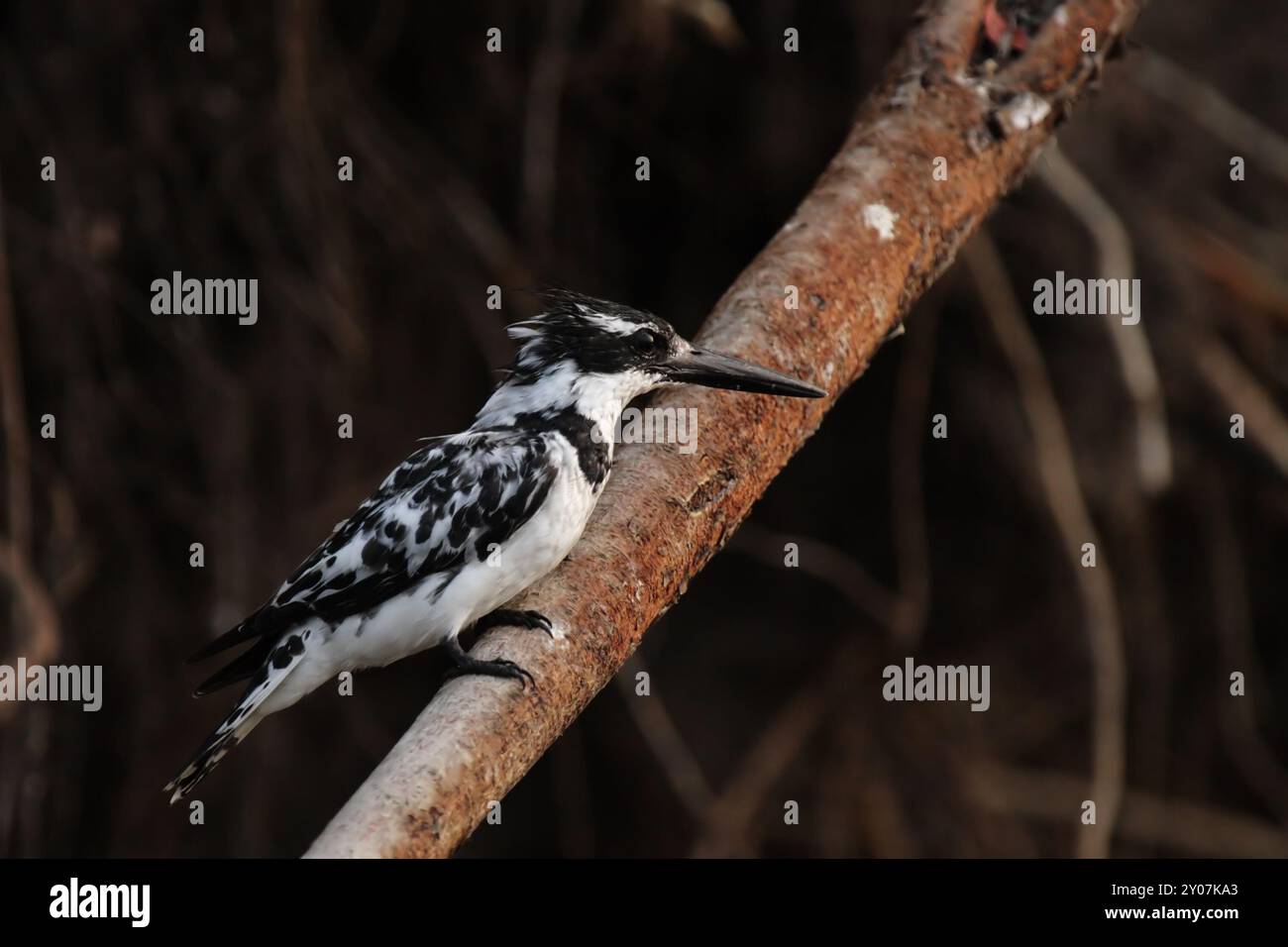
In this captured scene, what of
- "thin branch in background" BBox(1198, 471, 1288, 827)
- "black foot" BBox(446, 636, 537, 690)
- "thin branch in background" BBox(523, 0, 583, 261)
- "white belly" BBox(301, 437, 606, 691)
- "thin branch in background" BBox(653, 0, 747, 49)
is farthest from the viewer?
"thin branch in background" BBox(1198, 471, 1288, 827)

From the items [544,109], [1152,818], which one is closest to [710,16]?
[544,109]

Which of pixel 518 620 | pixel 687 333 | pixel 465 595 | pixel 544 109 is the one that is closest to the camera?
pixel 518 620

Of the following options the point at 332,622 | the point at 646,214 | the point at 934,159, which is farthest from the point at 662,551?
the point at 646,214

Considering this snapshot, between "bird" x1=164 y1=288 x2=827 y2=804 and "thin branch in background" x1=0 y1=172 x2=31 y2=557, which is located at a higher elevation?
"thin branch in background" x1=0 y1=172 x2=31 y2=557

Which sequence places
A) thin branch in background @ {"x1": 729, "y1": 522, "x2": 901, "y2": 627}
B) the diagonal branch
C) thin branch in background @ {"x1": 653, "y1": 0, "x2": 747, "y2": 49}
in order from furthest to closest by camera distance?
thin branch in background @ {"x1": 729, "y1": 522, "x2": 901, "y2": 627} → thin branch in background @ {"x1": 653, "y1": 0, "x2": 747, "y2": 49} → the diagonal branch

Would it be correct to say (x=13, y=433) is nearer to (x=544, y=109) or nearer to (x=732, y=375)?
(x=544, y=109)

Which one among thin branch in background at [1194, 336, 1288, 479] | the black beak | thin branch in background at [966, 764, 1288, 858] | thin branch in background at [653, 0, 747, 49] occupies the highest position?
thin branch in background at [653, 0, 747, 49]

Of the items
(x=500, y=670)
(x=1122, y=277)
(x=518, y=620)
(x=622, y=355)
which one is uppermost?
(x=1122, y=277)

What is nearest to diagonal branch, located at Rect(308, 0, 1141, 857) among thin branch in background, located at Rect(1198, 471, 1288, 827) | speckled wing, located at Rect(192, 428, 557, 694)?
speckled wing, located at Rect(192, 428, 557, 694)

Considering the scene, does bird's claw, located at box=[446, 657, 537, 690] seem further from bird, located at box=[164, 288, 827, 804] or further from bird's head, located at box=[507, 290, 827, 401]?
bird's head, located at box=[507, 290, 827, 401]
